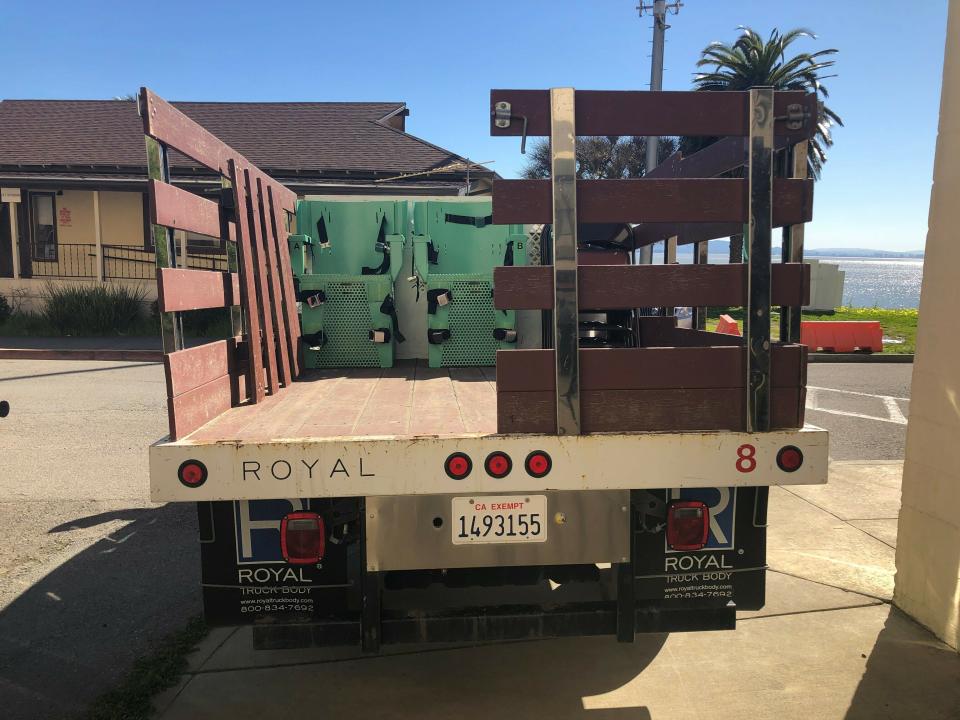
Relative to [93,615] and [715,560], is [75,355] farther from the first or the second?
[715,560]

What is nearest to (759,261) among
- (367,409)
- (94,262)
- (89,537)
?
(367,409)

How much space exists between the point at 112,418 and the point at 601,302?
794cm

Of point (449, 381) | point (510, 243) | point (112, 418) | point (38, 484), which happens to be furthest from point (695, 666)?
point (112, 418)

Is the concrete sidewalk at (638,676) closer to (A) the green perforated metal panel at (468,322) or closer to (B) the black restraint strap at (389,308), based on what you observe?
(A) the green perforated metal panel at (468,322)

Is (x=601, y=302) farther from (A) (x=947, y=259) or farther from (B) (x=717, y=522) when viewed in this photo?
(A) (x=947, y=259)

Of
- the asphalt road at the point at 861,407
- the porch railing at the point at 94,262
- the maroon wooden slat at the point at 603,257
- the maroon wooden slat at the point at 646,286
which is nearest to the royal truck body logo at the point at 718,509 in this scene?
the maroon wooden slat at the point at 646,286

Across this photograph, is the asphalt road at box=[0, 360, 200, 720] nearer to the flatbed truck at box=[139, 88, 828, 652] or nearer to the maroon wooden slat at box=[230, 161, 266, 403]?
the flatbed truck at box=[139, 88, 828, 652]

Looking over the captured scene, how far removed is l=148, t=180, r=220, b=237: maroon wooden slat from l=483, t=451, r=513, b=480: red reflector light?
140 cm

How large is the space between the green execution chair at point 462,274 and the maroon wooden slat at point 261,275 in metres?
1.12

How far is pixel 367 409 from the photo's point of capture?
325cm

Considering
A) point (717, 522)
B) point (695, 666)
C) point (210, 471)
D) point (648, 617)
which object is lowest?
point (695, 666)

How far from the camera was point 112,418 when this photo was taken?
29.1 ft

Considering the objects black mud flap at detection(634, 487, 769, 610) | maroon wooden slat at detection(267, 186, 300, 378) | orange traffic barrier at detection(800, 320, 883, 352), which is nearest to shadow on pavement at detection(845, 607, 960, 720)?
black mud flap at detection(634, 487, 769, 610)

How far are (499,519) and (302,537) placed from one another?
75 cm
